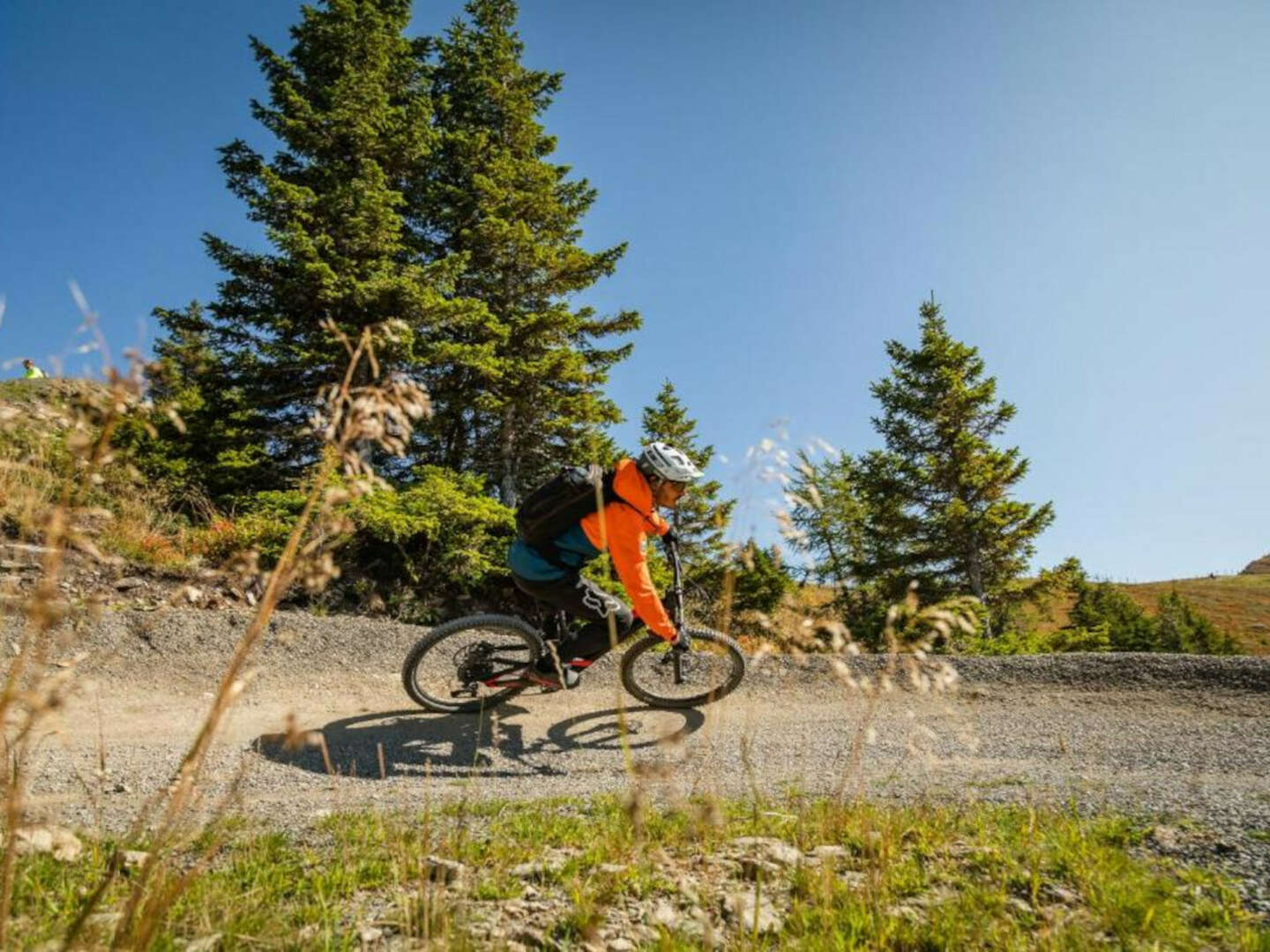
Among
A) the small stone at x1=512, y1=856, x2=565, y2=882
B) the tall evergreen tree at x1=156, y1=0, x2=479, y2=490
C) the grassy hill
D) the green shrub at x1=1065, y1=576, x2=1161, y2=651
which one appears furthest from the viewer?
the grassy hill

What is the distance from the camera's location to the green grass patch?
233 centimetres

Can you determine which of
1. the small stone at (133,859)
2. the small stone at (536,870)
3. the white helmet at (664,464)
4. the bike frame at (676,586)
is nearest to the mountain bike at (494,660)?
the bike frame at (676,586)

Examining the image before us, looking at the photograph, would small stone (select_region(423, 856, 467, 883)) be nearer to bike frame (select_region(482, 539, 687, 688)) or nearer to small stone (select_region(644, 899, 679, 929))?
small stone (select_region(644, 899, 679, 929))

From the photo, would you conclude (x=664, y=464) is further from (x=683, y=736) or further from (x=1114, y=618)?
(x=1114, y=618)

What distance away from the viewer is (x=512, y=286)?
58.3 ft

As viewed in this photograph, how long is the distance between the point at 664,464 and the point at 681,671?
Result: 99.7 inches

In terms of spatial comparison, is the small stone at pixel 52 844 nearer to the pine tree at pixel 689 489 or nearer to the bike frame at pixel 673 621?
the bike frame at pixel 673 621

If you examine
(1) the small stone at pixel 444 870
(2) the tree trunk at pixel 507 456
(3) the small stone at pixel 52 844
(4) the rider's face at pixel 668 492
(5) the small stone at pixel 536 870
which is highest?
(2) the tree trunk at pixel 507 456

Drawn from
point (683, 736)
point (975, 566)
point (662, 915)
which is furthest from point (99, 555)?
point (975, 566)

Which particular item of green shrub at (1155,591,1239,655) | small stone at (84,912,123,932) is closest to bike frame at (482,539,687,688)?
small stone at (84,912,123,932)

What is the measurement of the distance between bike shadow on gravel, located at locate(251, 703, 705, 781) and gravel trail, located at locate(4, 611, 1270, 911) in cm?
3

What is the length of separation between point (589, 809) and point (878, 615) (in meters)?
13.2

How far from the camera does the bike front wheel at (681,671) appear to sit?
264 inches

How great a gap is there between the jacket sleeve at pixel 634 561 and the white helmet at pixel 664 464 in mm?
478
